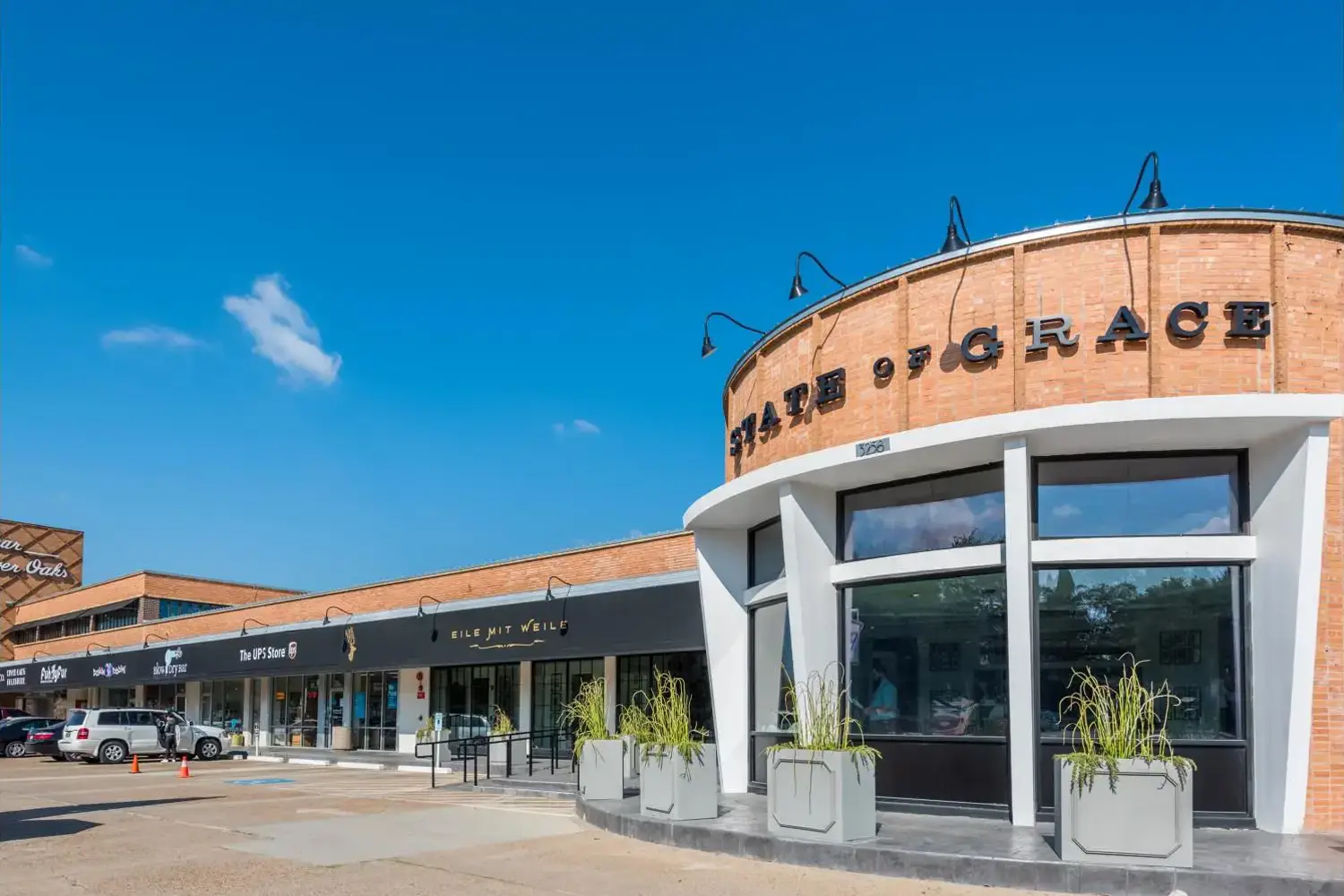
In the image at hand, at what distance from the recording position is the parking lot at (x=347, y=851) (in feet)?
36.6

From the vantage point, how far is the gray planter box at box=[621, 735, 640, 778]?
56.3 feet

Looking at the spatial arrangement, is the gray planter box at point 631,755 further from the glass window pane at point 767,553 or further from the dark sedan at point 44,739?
the dark sedan at point 44,739

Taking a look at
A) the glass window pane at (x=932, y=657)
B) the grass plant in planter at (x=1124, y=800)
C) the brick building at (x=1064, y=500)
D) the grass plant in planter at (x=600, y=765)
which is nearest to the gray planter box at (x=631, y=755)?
the grass plant in planter at (x=600, y=765)

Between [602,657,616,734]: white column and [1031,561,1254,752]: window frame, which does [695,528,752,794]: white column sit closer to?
[602,657,616,734]: white column

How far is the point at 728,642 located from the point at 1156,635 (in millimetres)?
7619

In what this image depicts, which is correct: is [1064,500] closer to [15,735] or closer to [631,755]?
[631,755]

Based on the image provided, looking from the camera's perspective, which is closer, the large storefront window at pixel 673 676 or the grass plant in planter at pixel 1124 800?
the grass plant in planter at pixel 1124 800

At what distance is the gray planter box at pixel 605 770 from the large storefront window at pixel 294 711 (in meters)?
24.2

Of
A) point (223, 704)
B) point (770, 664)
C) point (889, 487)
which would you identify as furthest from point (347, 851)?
point (223, 704)

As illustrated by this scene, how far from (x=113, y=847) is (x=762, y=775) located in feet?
30.5

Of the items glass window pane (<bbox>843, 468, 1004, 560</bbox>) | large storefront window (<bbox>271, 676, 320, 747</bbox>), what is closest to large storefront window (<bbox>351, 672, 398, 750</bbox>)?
large storefront window (<bbox>271, 676, 320, 747</bbox>)

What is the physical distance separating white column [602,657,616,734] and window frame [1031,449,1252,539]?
13288mm

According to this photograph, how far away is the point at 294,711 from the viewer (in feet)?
131

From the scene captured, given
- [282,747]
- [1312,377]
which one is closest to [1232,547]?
[1312,377]
